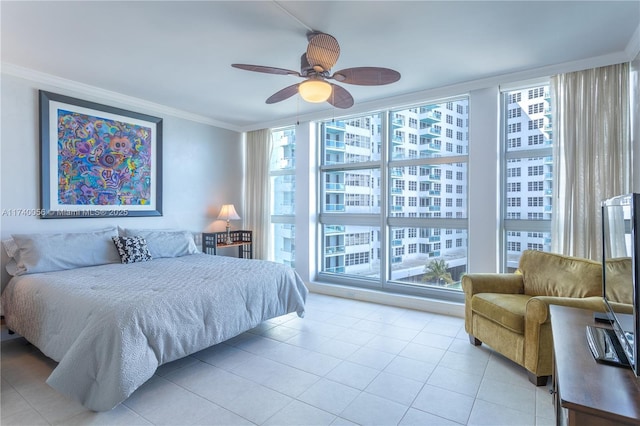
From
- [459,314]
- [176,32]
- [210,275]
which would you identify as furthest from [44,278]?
[459,314]

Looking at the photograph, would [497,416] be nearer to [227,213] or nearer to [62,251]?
[62,251]

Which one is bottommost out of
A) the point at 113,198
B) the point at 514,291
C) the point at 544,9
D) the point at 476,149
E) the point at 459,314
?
the point at 459,314

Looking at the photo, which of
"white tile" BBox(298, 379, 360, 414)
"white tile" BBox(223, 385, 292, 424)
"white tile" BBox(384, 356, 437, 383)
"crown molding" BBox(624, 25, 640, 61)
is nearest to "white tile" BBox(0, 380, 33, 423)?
"white tile" BBox(223, 385, 292, 424)

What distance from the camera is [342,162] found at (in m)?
4.78

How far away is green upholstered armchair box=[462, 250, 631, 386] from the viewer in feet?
7.24

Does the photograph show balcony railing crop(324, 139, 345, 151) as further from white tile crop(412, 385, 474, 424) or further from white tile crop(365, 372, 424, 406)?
white tile crop(412, 385, 474, 424)

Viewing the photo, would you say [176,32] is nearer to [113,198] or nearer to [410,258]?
[113,198]

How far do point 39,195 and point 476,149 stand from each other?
456 cm

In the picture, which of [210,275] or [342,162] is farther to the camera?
[342,162]

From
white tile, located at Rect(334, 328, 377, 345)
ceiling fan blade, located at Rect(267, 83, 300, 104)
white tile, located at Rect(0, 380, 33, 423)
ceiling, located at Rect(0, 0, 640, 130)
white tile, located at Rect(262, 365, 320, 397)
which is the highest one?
ceiling, located at Rect(0, 0, 640, 130)

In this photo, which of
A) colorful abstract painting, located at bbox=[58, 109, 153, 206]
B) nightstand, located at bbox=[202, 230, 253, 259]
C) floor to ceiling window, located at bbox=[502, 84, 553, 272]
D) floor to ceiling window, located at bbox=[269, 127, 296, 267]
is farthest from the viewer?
floor to ceiling window, located at bbox=[269, 127, 296, 267]

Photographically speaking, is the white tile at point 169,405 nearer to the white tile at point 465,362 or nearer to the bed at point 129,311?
the bed at point 129,311

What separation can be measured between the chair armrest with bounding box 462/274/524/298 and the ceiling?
77.4 inches

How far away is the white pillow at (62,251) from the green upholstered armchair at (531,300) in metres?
3.61
